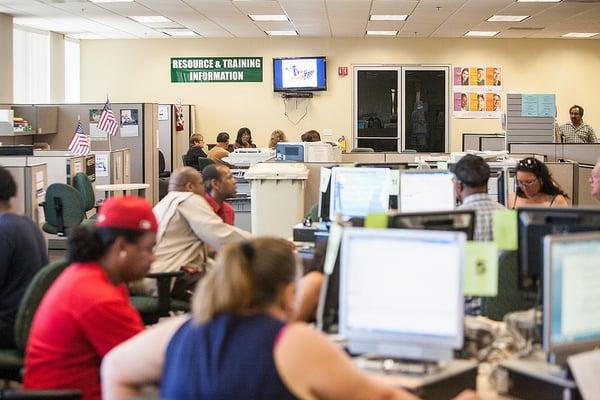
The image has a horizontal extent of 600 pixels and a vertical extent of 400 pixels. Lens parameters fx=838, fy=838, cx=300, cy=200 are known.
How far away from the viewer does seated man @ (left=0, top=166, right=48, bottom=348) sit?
3.53 m

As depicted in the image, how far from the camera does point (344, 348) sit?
2.60 meters

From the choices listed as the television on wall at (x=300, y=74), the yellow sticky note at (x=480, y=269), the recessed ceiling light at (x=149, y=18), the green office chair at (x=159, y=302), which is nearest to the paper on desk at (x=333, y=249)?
the yellow sticky note at (x=480, y=269)

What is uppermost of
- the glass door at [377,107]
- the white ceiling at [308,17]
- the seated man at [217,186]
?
the white ceiling at [308,17]

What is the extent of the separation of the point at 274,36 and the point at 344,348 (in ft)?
41.9

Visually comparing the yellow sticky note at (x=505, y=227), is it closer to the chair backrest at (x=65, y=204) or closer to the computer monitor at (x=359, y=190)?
the computer monitor at (x=359, y=190)

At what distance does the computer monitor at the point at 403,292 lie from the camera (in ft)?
7.75

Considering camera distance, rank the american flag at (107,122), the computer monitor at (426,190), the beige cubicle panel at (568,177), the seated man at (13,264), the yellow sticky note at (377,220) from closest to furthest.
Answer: the yellow sticky note at (377,220) → the seated man at (13,264) → the computer monitor at (426,190) → the beige cubicle panel at (568,177) → the american flag at (107,122)

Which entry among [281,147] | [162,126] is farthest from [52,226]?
[162,126]

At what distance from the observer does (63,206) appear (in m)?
7.38

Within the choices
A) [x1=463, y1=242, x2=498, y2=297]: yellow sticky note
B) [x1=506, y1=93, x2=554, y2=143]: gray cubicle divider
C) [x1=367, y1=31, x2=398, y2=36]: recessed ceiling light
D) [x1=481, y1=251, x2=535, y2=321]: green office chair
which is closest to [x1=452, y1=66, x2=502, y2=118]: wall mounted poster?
[x1=367, y1=31, x2=398, y2=36]: recessed ceiling light

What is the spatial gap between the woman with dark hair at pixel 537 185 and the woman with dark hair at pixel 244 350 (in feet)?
11.8

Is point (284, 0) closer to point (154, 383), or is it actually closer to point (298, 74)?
point (298, 74)

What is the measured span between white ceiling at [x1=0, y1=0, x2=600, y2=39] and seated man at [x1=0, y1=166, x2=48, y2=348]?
723 centimetres

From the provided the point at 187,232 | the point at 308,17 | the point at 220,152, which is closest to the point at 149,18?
the point at 308,17
